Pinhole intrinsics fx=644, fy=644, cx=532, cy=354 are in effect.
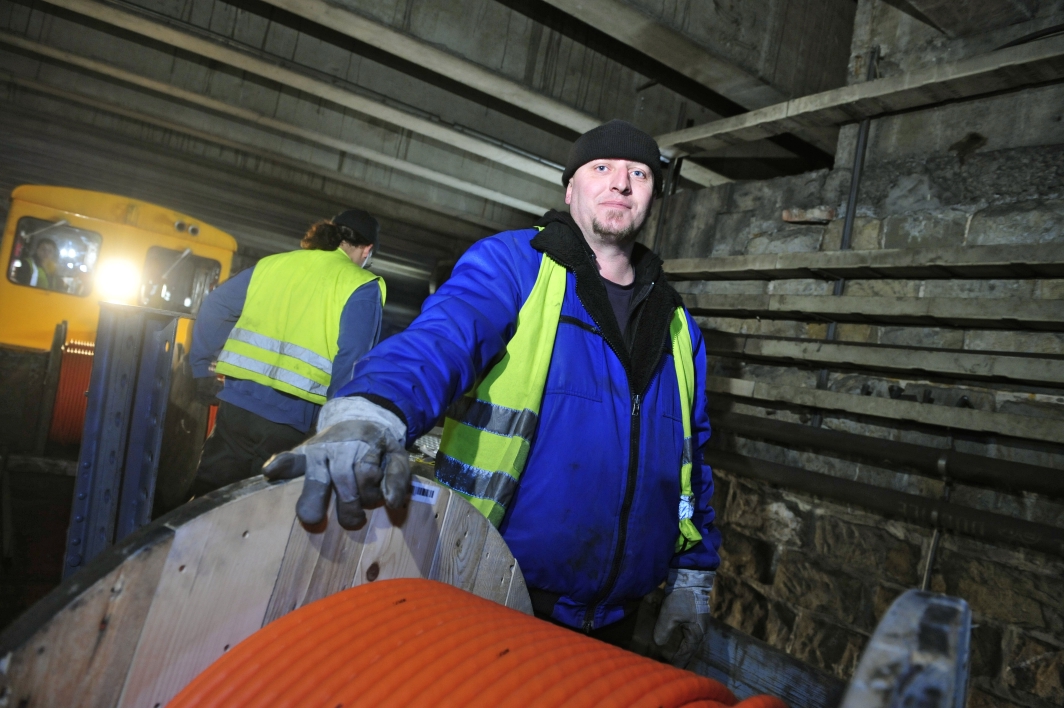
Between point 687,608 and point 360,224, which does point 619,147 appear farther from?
point 360,224

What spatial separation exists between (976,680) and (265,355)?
448 centimetres

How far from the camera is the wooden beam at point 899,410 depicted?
11.2ft

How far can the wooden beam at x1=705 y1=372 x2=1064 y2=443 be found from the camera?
3.41 meters

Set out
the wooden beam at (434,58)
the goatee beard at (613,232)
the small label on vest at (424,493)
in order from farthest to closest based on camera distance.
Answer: the wooden beam at (434,58) → the goatee beard at (613,232) → the small label on vest at (424,493)

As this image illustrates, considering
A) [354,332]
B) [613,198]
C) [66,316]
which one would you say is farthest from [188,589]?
[66,316]

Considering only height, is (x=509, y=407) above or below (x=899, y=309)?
below

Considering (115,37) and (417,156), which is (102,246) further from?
(417,156)

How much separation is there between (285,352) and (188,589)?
2716 mm

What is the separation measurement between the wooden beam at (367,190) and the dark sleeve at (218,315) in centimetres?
547

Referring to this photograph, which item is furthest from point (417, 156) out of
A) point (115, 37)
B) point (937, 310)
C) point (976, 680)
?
point (976, 680)

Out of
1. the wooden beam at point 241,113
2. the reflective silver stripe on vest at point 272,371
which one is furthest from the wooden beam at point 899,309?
the wooden beam at point 241,113

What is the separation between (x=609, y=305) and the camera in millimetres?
2170

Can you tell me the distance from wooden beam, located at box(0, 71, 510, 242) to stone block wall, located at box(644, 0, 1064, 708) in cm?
584

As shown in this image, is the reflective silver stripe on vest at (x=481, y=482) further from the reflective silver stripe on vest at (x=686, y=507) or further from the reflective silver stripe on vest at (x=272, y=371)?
the reflective silver stripe on vest at (x=272, y=371)
